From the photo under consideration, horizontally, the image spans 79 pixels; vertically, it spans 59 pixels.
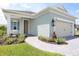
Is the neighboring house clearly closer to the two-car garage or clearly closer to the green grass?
the two-car garage

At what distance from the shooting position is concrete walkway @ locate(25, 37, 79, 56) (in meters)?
7.08

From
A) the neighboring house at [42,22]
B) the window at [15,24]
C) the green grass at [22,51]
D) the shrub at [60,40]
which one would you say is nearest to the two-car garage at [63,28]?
the neighboring house at [42,22]

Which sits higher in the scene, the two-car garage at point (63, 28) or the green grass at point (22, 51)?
the two-car garage at point (63, 28)

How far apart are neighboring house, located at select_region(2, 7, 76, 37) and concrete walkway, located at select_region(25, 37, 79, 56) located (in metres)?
0.40

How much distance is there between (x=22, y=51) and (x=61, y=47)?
1779 millimetres

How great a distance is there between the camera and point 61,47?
7.26 metres

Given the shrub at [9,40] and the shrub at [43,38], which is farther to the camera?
the shrub at [9,40]

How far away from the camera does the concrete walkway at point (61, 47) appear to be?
7.08 metres

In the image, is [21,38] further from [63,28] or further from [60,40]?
[63,28]

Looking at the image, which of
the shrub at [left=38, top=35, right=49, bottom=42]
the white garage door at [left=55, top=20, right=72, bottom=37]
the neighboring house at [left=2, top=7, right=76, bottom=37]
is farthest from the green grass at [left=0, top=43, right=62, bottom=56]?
the white garage door at [left=55, top=20, right=72, bottom=37]

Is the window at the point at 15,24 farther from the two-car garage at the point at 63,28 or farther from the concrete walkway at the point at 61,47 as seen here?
the two-car garage at the point at 63,28

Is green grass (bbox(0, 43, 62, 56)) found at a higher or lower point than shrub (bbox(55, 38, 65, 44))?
lower

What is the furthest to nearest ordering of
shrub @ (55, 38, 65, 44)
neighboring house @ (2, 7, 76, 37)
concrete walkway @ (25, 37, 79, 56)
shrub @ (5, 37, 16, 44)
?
1. shrub @ (5, 37, 16, 44)
2. neighboring house @ (2, 7, 76, 37)
3. shrub @ (55, 38, 65, 44)
4. concrete walkway @ (25, 37, 79, 56)

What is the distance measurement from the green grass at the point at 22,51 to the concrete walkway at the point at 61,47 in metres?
0.20
